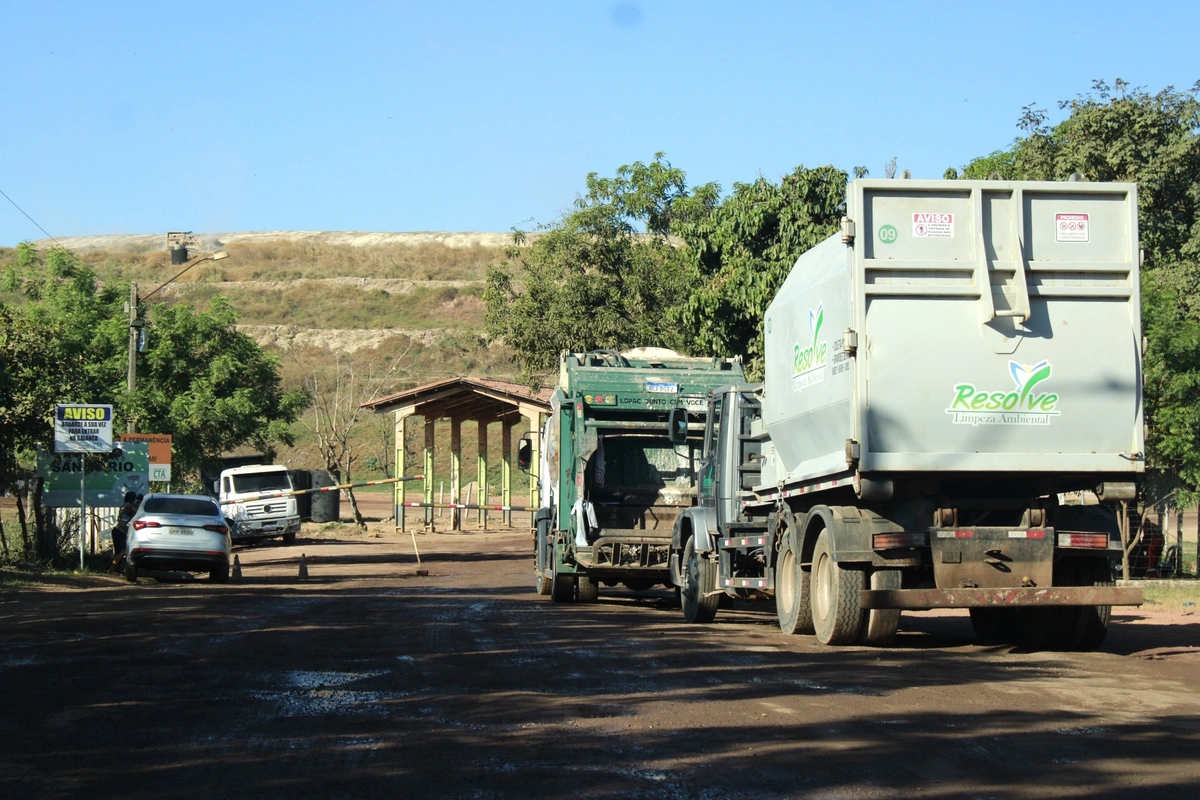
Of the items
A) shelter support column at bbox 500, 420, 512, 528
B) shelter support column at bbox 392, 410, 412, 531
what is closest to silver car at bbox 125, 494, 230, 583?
shelter support column at bbox 392, 410, 412, 531

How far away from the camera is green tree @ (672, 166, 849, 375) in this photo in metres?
26.2

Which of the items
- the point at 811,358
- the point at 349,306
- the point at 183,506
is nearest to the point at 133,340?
the point at 183,506

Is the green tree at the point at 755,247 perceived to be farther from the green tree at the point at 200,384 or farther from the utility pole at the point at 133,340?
the green tree at the point at 200,384

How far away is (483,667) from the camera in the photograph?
1043cm

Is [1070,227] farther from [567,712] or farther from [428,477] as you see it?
[428,477]

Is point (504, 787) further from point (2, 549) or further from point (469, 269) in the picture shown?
point (469, 269)

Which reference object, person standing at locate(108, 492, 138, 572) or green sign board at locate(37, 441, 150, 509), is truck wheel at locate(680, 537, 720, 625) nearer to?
person standing at locate(108, 492, 138, 572)

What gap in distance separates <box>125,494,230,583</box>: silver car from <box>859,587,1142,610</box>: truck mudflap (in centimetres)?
1418

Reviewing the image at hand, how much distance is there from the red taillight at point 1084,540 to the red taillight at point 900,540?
1259 millimetres

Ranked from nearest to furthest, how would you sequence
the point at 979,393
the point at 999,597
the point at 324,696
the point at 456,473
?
1. the point at 324,696
2. the point at 979,393
3. the point at 999,597
4. the point at 456,473

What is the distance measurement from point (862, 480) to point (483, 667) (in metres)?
3.48

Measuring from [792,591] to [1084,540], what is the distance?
2.90m

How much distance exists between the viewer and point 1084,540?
11.3 meters

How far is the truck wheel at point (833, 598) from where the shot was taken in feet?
38.0
